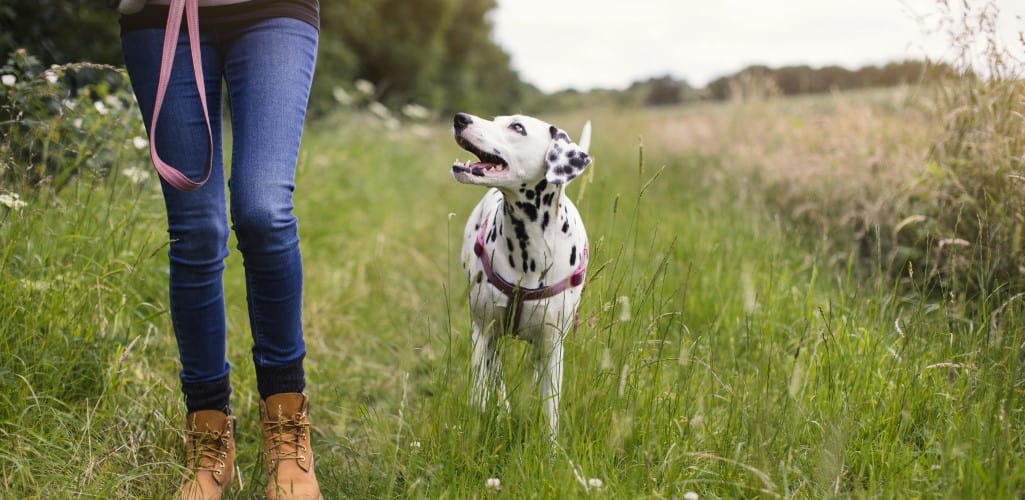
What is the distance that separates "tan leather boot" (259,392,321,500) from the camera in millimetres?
2320

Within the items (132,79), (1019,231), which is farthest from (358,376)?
(1019,231)

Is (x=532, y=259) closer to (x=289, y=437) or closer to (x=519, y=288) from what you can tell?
(x=519, y=288)

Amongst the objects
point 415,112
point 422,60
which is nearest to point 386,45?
point 422,60

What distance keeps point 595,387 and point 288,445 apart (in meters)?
0.95

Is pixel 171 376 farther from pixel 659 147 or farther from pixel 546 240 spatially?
pixel 659 147

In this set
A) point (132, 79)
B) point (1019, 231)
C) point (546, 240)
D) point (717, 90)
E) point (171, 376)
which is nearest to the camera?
point (132, 79)

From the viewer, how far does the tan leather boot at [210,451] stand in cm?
236

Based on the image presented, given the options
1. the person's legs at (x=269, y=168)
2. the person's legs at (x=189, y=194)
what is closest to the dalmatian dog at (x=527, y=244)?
the person's legs at (x=269, y=168)

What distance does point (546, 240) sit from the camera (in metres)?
2.65

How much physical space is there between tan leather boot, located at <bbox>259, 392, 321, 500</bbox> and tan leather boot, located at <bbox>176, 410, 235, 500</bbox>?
13cm

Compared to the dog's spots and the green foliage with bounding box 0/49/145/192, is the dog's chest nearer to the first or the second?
the dog's spots

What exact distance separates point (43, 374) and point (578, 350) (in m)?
1.78

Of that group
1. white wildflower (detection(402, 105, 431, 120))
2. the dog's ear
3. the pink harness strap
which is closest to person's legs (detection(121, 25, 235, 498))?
the pink harness strap

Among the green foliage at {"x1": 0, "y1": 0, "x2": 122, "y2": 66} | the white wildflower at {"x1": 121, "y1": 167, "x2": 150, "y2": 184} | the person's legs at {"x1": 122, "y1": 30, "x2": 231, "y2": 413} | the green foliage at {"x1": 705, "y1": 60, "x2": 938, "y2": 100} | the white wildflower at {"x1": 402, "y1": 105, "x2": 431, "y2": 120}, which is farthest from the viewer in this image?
the white wildflower at {"x1": 402, "y1": 105, "x2": 431, "y2": 120}
